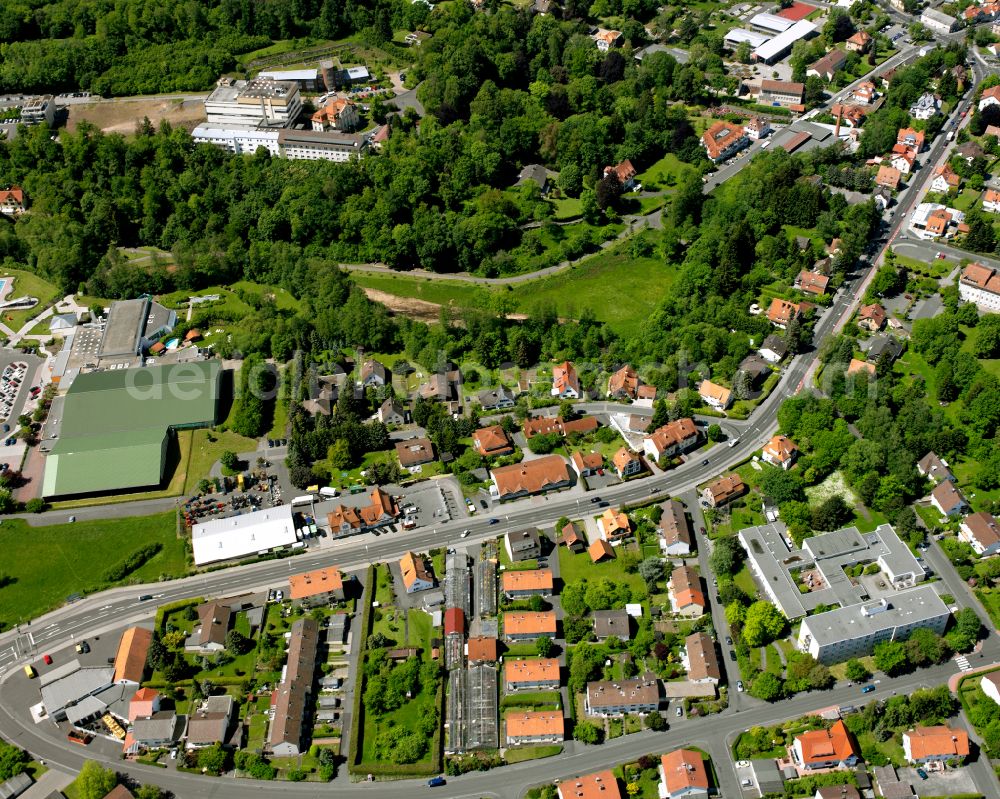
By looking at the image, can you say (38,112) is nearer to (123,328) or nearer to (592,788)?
(123,328)

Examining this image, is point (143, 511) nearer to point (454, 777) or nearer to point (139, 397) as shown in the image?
point (139, 397)

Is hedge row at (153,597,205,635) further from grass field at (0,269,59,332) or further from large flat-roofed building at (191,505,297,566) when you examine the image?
grass field at (0,269,59,332)

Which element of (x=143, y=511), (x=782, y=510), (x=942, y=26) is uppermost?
(x=942, y=26)

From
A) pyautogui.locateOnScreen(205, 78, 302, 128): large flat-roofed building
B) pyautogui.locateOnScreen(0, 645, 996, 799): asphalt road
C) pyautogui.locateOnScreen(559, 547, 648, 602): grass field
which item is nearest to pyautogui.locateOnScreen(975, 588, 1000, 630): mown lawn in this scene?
pyautogui.locateOnScreen(0, 645, 996, 799): asphalt road

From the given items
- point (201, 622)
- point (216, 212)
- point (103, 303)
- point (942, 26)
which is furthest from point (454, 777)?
point (942, 26)

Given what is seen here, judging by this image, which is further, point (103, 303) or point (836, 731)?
point (103, 303)

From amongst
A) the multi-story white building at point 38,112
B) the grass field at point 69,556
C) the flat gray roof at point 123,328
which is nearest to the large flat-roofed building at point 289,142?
the multi-story white building at point 38,112

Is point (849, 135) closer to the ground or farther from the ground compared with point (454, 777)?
farther from the ground
